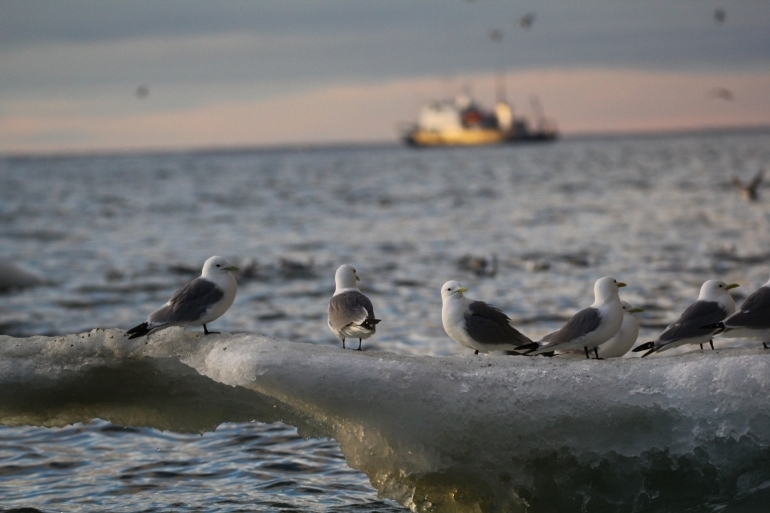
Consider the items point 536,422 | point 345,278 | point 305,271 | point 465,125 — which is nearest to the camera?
point 536,422

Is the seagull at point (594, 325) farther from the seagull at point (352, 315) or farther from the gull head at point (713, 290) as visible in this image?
the seagull at point (352, 315)

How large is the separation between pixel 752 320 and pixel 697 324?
12.7 inches

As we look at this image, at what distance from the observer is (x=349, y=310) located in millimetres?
5828

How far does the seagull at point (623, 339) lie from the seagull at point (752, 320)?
627 mm

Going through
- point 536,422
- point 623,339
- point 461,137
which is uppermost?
point 461,137

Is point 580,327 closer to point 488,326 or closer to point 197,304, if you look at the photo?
point 488,326

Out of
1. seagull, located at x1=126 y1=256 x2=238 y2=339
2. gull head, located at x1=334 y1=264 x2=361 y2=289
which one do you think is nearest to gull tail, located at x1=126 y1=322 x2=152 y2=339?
seagull, located at x1=126 y1=256 x2=238 y2=339

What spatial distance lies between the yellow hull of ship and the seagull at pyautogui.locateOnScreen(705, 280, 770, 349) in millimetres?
131297

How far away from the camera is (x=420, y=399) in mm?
5039

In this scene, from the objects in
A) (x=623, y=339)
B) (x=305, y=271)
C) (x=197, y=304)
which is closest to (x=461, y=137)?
(x=305, y=271)

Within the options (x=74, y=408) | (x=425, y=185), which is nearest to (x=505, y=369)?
(x=74, y=408)

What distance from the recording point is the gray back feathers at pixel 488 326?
5.72m

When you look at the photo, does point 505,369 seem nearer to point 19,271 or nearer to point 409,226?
point 19,271

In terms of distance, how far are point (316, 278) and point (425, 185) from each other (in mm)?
34216
